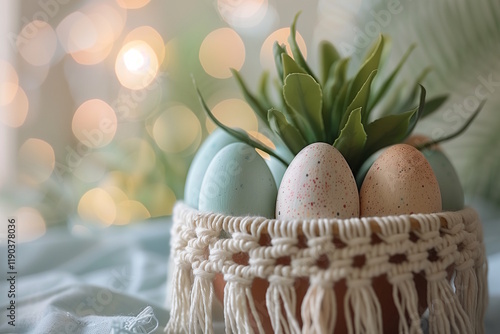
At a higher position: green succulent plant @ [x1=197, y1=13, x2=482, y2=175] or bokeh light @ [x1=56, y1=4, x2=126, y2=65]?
bokeh light @ [x1=56, y1=4, x2=126, y2=65]

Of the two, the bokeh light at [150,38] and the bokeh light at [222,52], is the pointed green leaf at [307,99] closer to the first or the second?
the bokeh light at [222,52]

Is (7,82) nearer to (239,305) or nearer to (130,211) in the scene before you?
(130,211)

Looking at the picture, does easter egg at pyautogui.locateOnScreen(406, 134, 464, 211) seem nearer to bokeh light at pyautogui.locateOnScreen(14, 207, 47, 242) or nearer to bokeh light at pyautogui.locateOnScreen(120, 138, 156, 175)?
bokeh light at pyautogui.locateOnScreen(120, 138, 156, 175)

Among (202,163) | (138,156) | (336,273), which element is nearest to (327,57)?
(202,163)

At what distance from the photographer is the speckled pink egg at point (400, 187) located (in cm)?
54

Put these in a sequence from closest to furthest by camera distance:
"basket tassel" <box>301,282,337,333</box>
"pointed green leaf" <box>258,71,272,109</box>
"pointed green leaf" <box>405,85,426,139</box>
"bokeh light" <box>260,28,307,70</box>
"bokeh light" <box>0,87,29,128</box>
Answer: "basket tassel" <box>301,282,337,333</box>
"pointed green leaf" <box>405,85,426,139</box>
"pointed green leaf" <box>258,71,272,109</box>
"bokeh light" <box>260,28,307,70</box>
"bokeh light" <box>0,87,29,128</box>

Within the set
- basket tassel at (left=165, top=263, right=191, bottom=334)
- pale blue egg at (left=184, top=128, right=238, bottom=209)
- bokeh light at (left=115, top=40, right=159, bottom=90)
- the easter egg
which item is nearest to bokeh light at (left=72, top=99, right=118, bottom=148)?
bokeh light at (left=115, top=40, right=159, bottom=90)

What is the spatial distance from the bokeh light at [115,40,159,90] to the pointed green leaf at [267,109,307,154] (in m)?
0.79

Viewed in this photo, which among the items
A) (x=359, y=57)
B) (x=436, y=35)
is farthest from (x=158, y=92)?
(x=436, y=35)

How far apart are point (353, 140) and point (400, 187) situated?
8cm

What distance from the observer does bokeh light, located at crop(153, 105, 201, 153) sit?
1.30 metres

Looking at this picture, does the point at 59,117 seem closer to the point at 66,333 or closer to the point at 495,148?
the point at 66,333

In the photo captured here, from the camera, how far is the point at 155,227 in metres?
1.12

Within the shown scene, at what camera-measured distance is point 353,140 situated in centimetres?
58
